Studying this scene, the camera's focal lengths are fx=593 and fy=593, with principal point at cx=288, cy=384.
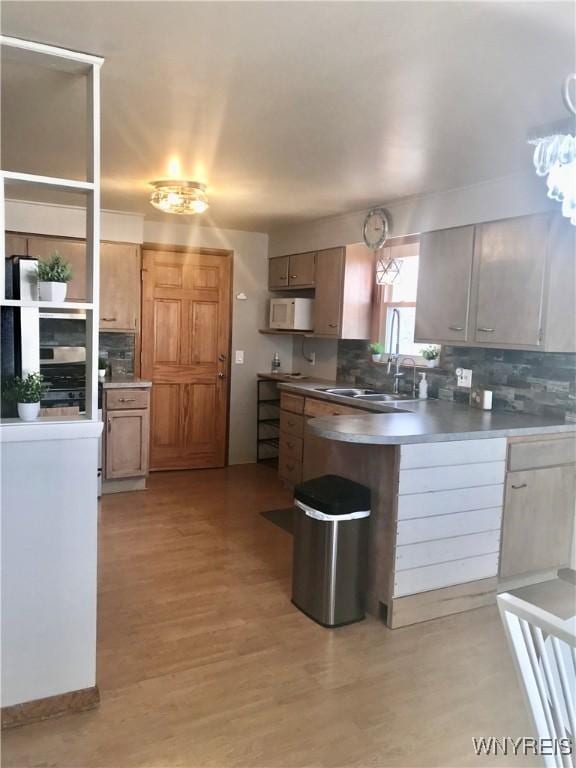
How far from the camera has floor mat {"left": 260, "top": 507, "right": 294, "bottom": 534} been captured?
4293mm

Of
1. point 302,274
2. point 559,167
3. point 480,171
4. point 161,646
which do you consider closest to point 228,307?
point 302,274

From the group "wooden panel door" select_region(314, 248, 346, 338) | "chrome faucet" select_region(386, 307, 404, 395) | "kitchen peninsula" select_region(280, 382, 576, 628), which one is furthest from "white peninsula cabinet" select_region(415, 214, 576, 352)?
"wooden panel door" select_region(314, 248, 346, 338)

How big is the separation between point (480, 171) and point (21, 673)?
3327mm

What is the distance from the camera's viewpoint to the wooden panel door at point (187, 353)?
18.5ft

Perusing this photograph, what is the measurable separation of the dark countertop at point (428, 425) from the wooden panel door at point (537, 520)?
0.85ft

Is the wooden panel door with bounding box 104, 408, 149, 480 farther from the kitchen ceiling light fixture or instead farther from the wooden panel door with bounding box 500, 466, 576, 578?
the wooden panel door with bounding box 500, 466, 576, 578

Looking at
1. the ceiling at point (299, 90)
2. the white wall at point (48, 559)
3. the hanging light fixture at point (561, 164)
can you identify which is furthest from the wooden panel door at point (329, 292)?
the white wall at point (48, 559)

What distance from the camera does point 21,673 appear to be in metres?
2.11

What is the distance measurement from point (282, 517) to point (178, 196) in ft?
7.94

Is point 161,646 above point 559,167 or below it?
below

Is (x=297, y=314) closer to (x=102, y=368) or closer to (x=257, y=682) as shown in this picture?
(x=102, y=368)

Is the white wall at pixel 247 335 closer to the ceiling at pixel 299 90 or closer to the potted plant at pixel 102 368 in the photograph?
the potted plant at pixel 102 368

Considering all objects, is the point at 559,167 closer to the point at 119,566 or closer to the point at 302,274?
the point at 119,566

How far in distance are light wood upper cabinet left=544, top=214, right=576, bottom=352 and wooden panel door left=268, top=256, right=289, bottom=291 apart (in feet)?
9.68
